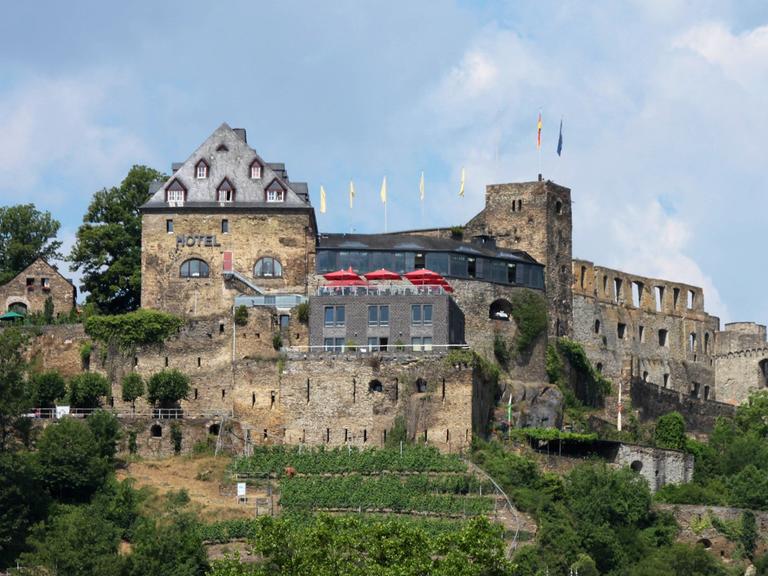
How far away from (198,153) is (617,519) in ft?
77.4

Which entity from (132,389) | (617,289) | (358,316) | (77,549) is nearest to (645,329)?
(617,289)

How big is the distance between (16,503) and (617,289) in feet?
121

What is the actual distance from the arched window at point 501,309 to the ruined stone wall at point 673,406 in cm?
739

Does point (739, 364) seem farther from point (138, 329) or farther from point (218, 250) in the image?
point (138, 329)

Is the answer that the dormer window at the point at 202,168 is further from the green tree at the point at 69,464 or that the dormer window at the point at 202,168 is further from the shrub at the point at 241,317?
the green tree at the point at 69,464

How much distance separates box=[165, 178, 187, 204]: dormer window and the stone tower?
13787 mm

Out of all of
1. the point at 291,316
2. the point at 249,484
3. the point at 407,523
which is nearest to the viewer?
the point at 407,523

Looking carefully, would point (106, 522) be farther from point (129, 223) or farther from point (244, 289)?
point (129, 223)

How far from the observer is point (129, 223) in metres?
101

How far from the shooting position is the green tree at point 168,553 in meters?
76.1

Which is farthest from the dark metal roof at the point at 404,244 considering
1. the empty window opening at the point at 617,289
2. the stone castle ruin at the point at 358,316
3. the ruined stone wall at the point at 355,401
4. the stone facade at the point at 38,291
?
the stone facade at the point at 38,291

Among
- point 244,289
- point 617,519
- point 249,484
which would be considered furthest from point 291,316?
point 617,519

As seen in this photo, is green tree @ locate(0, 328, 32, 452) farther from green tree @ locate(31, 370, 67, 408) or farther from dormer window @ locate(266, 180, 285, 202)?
dormer window @ locate(266, 180, 285, 202)

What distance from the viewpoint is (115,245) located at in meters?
100
